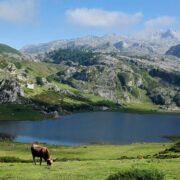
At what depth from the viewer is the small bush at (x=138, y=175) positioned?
64.3 feet

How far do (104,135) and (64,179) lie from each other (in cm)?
16932

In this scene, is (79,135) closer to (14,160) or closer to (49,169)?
(14,160)

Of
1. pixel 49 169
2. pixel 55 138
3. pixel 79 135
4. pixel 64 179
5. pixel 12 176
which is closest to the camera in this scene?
pixel 64 179

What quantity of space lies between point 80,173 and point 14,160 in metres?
31.2

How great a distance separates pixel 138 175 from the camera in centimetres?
1980

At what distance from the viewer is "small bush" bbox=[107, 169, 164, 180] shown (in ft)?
64.3

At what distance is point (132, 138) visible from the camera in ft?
592

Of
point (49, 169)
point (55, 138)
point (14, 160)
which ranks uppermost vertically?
point (49, 169)

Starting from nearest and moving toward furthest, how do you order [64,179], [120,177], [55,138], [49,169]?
1. [120,177]
2. [64,179]
3. [49,169]
4. [55,138]

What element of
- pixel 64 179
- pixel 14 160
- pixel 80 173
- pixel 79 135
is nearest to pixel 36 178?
pixel 64 179

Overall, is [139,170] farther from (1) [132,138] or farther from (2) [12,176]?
(1) [132,138]

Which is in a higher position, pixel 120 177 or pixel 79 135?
pixel 120 177

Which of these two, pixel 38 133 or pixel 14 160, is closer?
pixel 14 160

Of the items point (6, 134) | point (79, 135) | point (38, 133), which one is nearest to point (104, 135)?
point (79, 135)
